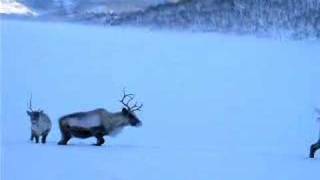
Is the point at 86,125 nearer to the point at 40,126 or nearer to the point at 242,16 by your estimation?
the point at 40,126

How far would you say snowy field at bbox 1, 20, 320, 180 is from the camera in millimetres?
5211

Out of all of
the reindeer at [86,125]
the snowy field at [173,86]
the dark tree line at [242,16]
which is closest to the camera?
the reindeer at [86,125]

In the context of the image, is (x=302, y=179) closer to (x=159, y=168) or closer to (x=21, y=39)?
(x=159, y=168)

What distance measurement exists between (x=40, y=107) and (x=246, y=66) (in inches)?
83.5

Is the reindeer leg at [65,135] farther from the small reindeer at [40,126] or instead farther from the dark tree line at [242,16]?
the dark tree line at [242,16]

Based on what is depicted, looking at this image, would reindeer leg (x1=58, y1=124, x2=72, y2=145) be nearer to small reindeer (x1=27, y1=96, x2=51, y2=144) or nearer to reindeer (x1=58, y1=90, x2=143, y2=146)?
reindeer (x1=58, y1=90, x2=143, y2=146)

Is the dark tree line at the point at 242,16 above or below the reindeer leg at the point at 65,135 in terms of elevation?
above

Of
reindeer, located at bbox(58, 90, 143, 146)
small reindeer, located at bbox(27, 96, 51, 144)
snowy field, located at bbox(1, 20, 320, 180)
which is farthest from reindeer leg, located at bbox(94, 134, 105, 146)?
small reindeer, located at bbox(27, 96, 51, 144)

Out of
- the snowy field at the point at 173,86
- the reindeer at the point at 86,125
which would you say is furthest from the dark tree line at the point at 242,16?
the reindeer at the point at 86,125

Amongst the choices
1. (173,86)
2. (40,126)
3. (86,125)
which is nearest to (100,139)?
(86,125)

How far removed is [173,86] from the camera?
6.91 metres

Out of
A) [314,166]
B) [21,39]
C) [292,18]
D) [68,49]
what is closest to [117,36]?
[68,49]

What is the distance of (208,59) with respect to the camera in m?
7.29

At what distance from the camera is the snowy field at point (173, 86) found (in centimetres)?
521
